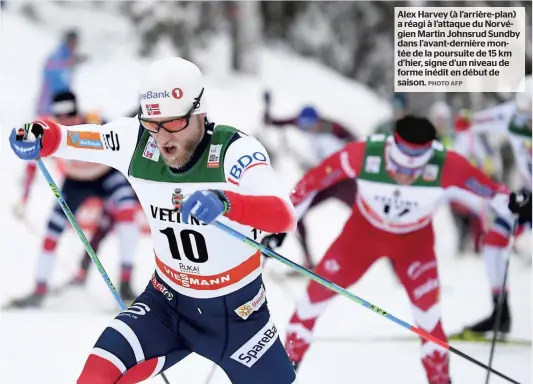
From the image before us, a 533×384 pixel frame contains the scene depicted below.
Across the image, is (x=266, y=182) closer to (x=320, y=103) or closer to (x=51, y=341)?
(x=51, y=341)

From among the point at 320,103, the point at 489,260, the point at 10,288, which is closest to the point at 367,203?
the point at 489,260

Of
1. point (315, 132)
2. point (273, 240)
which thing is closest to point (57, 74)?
point (315, 132)

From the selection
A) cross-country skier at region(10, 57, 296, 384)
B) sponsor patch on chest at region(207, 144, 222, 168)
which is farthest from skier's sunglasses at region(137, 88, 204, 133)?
sponsor patch on chest at region(207, 144, 222, 168)

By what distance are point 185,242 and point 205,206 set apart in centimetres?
38

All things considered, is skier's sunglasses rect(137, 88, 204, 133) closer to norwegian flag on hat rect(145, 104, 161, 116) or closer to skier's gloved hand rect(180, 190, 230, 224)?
norwegian flag on hat rect(145, 104, 161, 116)

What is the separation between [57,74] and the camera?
30.8ft

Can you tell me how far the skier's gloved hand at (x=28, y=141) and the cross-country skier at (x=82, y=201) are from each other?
2463mm

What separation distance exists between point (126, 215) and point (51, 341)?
143cm

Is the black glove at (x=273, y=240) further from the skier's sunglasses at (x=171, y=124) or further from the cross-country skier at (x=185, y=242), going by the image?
the skier's sunglasses at (x=171, y=124)

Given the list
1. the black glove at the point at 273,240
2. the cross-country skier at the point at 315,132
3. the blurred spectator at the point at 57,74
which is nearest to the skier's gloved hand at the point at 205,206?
the black glove at the point at 273,240

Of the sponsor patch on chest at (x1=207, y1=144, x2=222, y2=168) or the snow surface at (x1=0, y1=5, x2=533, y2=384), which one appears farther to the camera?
the snow surface at (x1=0, y1=5, x2=533, y2=384)

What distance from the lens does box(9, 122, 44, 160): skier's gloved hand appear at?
281cm

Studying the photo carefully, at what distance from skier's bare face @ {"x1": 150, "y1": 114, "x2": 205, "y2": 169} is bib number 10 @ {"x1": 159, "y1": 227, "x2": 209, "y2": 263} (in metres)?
0.20
